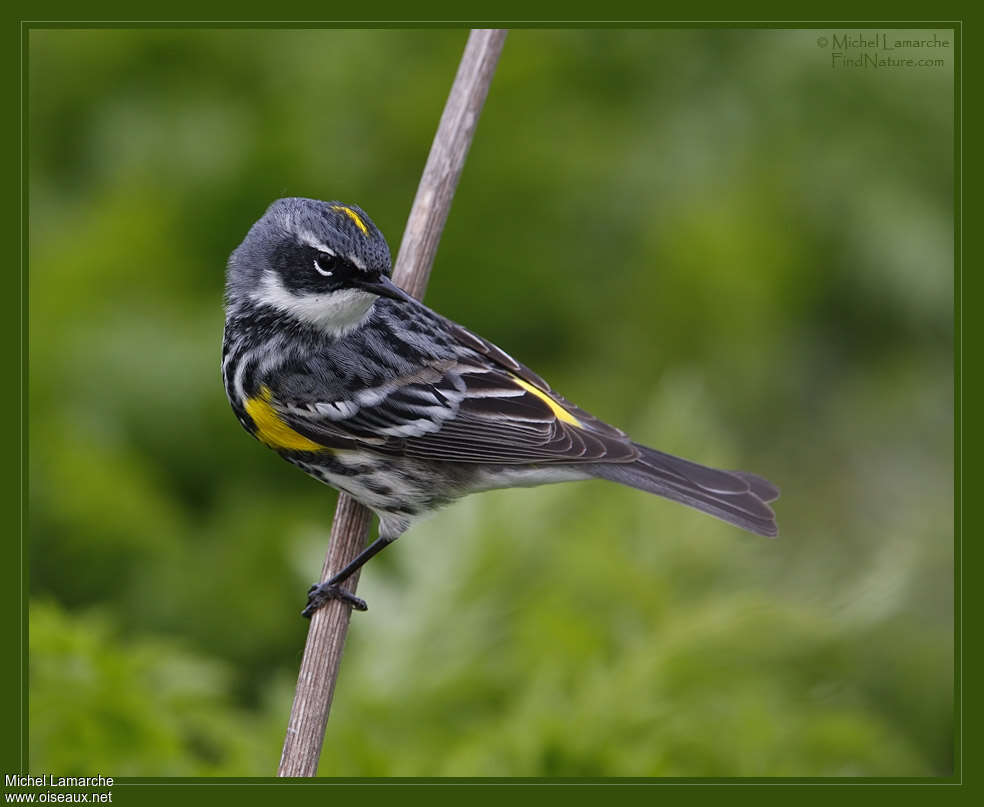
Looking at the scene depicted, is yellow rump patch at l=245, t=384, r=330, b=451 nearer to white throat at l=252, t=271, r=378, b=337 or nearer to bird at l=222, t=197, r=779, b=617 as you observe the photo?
bird at l=222, t=197, r=779, b=617

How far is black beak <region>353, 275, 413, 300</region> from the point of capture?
2984 mm

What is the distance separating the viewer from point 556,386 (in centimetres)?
Answer: 473

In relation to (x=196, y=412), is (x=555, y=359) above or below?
above

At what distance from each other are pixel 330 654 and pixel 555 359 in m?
2.34

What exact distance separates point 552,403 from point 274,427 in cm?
88

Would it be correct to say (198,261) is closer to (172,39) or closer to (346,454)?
(172,39)

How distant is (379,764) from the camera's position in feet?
9.43

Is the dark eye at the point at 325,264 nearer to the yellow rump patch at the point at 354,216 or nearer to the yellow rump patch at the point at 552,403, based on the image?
the yellow rump patch at the point at 354,216

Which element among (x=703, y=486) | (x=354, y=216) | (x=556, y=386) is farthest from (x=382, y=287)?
(x=556, y=386)

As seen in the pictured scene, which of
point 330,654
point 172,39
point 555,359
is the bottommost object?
point 330,654

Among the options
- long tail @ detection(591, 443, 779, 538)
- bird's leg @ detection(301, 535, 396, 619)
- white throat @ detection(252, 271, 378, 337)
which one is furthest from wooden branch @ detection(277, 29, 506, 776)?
long tail @ detection(591, 443, 779, 538)

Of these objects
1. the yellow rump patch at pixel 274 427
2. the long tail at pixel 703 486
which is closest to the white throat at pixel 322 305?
the yellow rump patch at pixel 274 427

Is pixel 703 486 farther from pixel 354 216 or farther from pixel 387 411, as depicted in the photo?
pixel 354 216
